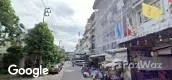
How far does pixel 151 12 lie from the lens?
18.1 m

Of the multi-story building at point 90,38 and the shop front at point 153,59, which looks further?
the multi-story building at point 90,38

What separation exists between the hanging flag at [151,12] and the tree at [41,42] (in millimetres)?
21723

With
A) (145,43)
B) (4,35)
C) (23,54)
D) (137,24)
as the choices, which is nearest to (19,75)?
(23,54)

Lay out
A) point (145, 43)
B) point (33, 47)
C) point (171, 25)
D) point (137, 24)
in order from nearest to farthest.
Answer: point (171, 25), point (145, 43), point (137, 24), point (33, 47)

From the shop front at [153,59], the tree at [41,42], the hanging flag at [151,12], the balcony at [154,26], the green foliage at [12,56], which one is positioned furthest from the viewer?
the tree at [41,42]

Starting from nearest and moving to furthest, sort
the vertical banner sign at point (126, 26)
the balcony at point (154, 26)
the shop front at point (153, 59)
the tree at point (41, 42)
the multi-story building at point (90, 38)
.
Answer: the balcony at point (154, 26) < the shop front at point (153, 59) < the vertical banner sign at point (126, 26) < the tree at point (41, 42) < the multi-story building at point (90, 38)

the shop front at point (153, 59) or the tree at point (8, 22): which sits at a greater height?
the tree at point (8, 22)

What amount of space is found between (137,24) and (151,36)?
429 centimetres

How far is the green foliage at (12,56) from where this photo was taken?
116ft

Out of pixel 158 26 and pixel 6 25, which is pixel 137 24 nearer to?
pixel 158 26

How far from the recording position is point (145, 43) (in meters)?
18.5

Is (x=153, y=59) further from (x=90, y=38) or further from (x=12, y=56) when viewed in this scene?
(x=90, y=38)

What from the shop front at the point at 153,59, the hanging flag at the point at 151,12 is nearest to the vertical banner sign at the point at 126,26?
the hanging flag at the point at 151,12

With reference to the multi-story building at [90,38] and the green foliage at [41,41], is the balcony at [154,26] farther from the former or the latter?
the multi-story building at [90,38]
